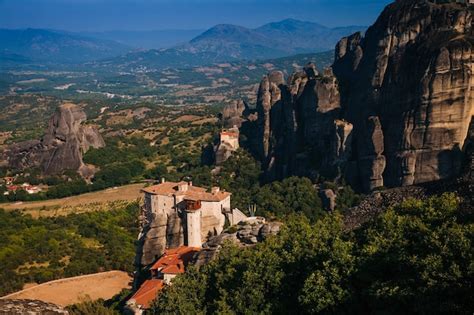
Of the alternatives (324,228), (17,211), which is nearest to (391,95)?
(324,228)

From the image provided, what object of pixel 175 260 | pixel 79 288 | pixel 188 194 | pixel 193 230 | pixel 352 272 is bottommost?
pixel 79 288

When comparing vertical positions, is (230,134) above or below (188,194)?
above

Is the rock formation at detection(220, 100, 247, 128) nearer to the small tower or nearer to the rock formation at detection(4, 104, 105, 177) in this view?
the rock formation at detection(4, 104, 105, 177)

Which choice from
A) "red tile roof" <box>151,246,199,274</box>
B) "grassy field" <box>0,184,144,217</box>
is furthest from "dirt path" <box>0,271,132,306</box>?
"grassy field" <box>0,184,144,217</box>

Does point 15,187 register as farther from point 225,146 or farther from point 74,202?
point 225,146

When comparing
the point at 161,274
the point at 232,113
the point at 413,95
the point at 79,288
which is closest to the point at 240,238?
the point at 161,274

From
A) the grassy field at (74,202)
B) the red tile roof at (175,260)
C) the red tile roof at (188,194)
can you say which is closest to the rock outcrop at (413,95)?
the red tile roof at (188,194)

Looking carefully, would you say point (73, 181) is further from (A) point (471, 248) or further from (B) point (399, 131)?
(A) point (471, 248)
